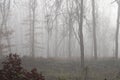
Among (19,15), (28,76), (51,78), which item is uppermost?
(19,15)

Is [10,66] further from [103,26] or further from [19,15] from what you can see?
[19,15]

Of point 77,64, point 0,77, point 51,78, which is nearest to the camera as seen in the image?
point 0,77

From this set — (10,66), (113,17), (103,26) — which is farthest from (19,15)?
(10,66)

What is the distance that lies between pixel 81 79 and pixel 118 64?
23.8ft

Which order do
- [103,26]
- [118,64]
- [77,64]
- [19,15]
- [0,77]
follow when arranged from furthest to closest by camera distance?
[19,15], [103,26], [77,64], [118,64], [0,77]

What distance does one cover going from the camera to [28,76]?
5859 mm

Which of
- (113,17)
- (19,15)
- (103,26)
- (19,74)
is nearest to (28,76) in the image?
(19,74)

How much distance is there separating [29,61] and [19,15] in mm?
70518

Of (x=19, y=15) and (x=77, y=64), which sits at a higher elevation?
(x=19, y=15)

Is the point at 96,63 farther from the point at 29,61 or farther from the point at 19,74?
the point at 19,74

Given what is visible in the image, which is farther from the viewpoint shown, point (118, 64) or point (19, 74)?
point (118, 64)

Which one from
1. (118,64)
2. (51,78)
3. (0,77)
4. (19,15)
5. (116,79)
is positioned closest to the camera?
(0,77)

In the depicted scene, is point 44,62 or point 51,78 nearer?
point 51,78

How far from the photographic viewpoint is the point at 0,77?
5766 millimetres
